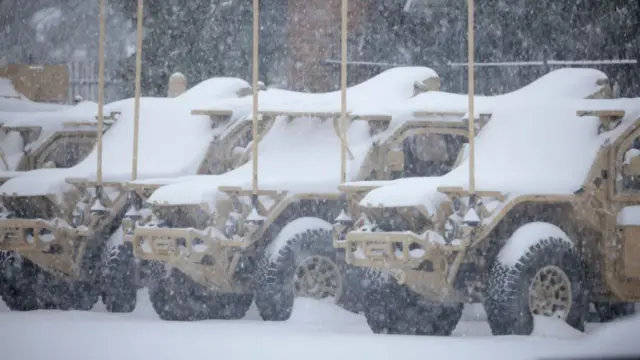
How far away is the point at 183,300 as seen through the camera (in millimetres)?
15391

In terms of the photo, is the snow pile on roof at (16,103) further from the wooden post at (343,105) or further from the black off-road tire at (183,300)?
the wooden post at (343,105)

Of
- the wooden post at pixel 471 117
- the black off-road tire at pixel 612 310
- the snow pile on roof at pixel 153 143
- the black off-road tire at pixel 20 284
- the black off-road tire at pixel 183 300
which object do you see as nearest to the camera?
the wooden post at pixel 471 117

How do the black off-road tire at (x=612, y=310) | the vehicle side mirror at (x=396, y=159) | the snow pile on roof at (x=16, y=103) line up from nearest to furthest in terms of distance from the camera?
1. the black off-road tire at (x=612, y=310)
2. the vehicle side mirror at (x=396, y=159)
3. the snow pile on roof at (x=16, y=103)

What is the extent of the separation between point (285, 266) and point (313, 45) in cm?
903

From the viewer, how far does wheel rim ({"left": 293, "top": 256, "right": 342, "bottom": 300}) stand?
14664 mm

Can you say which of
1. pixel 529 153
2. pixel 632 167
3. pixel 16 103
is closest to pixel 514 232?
pixel 529 153

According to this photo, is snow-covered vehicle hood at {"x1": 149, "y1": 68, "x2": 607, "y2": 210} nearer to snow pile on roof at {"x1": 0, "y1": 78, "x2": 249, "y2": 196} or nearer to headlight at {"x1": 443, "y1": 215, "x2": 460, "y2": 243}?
snow pile on roof at {"x1": 0, "y1": 78, "x2": 249, "y2": 196}

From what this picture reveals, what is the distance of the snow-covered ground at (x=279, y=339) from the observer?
11.8m

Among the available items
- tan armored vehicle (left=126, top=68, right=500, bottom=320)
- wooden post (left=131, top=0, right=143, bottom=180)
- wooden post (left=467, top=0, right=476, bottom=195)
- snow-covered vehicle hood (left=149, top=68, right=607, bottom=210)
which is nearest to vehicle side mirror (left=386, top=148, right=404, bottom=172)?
tan armored vehicle (left=126, top=68, right=500, bottom=320)

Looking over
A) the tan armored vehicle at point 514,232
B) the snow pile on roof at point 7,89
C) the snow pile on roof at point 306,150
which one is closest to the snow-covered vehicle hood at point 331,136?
the snow pile on roof at point 306,150

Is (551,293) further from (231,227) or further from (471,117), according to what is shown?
(231,227)

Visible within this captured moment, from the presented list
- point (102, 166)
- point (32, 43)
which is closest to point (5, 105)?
point (102, 166)

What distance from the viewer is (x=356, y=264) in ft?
43.1

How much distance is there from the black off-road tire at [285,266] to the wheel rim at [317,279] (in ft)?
0.15
